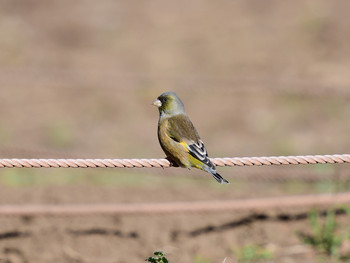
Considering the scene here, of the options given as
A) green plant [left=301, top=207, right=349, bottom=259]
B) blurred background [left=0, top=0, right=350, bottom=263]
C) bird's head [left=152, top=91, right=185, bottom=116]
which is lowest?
green plant [left=301, top=207, right=349, bottom=259]

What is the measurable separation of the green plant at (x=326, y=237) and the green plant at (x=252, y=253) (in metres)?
0.41

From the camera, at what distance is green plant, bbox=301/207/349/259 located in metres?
6.15

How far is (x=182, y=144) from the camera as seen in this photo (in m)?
5.50

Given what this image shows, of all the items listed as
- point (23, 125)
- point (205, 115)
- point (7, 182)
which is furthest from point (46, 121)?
point (7, 182)

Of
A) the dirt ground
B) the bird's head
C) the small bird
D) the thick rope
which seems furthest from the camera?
the dirt ground

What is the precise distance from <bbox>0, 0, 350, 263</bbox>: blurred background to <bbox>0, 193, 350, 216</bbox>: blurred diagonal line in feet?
0.47

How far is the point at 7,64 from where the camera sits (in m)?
14.3

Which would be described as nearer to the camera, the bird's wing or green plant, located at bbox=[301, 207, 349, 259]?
the bird's wing

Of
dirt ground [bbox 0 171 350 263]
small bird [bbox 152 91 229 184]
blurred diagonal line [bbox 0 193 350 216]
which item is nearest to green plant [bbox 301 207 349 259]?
dirt ground [bbox 0 171 350 263]

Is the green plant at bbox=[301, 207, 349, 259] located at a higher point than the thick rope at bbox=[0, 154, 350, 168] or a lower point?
higher

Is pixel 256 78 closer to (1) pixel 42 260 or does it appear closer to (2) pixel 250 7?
(2) pixel 250 7

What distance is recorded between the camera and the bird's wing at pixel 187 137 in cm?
537

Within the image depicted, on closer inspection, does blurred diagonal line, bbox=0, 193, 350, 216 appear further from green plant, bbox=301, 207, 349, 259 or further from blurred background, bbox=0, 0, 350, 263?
green plant, bbox=301, 207, 349, 259

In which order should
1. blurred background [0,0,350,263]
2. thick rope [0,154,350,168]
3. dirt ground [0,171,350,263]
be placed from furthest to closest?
blurred background [0,0,350,263] → dirt ground [0,171,350,263] → thick rope [0,154,350,168]
